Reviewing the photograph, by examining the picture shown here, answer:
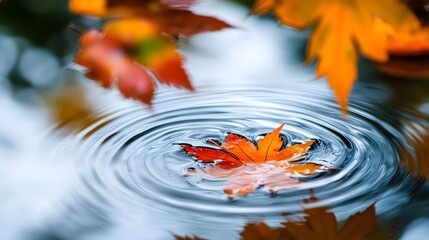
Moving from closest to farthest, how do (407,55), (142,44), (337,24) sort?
(337,24), (142,44), (407,55)

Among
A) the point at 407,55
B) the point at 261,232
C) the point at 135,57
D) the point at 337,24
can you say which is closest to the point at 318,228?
the point at 261,232

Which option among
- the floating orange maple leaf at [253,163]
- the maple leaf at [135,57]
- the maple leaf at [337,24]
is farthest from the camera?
the maple leaf at [135,57]

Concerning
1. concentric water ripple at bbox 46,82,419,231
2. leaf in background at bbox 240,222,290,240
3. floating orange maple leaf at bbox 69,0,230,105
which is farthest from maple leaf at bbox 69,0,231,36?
leaf in background at bbox 240,222,290,240

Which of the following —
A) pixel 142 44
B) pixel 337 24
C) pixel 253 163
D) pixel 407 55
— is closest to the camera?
pixel 337 24

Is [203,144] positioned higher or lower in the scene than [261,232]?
higher

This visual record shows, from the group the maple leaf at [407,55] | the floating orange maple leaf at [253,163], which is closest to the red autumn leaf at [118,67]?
the floating orange maple leaf at [253,163]

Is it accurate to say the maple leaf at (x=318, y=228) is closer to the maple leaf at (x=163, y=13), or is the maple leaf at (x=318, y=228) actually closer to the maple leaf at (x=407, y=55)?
the maple leaf at (x=163, y=13)

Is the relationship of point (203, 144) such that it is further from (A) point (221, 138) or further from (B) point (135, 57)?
(B) point (135, 57)

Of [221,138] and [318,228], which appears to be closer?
[318,228]
